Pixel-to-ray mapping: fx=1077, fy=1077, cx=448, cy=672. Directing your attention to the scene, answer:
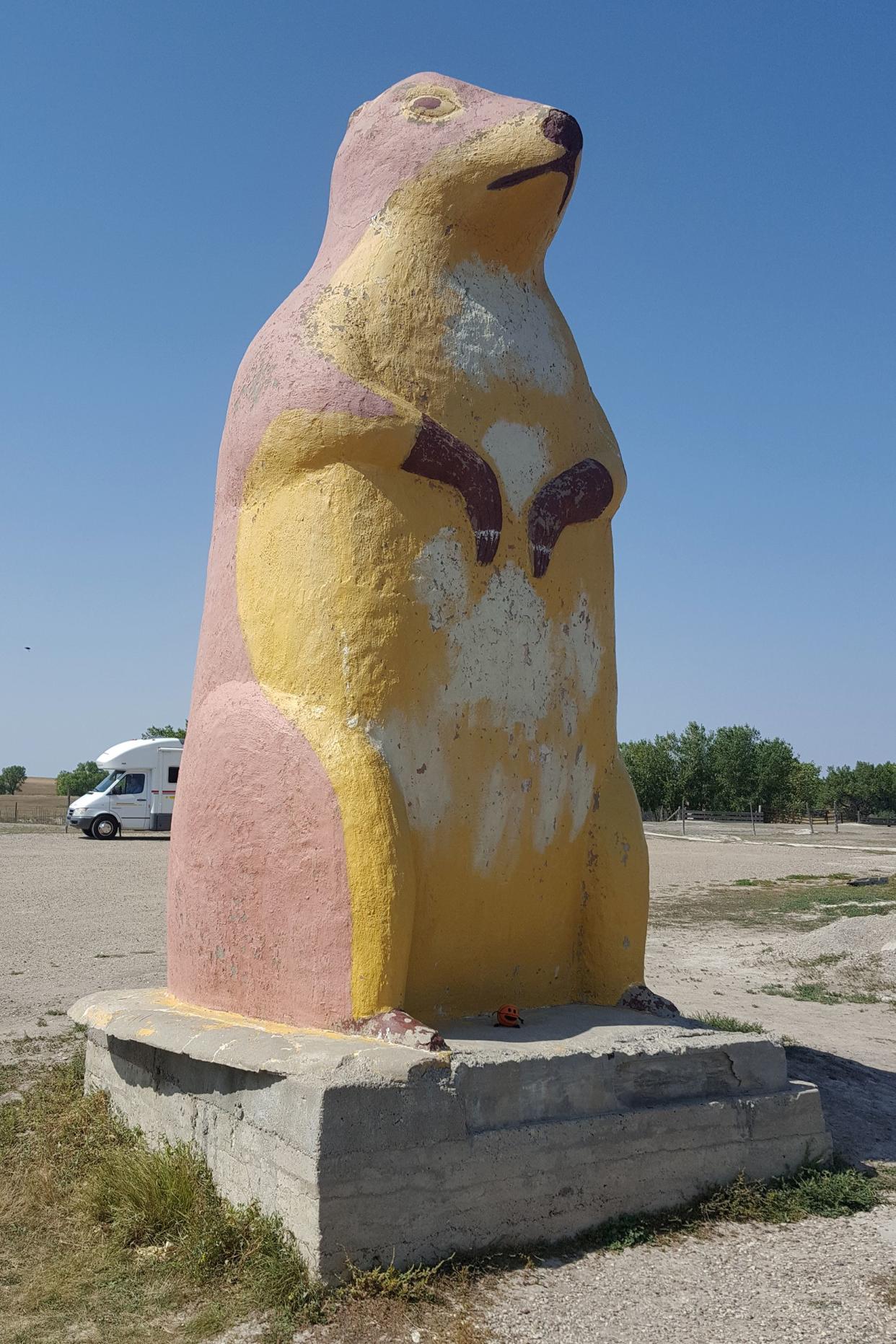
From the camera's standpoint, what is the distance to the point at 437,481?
489 centimetres

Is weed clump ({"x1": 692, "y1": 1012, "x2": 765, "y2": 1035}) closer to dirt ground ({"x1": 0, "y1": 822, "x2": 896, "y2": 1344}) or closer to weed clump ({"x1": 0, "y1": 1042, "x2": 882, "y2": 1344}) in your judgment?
dirt ground ({"x1": 0, "y1": 822, "x2": 896, "y2": 1344})

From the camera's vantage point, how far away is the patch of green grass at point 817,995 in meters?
9.92

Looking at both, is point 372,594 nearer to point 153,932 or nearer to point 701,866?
point 153,932

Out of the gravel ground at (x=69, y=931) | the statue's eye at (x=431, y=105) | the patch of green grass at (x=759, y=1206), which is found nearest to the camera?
the patch of green grass at (x=759, y=1206)

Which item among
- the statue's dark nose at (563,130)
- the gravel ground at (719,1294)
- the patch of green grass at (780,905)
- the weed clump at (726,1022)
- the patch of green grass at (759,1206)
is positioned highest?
the statue's dark nose at (563,130)

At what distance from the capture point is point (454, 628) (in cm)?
484

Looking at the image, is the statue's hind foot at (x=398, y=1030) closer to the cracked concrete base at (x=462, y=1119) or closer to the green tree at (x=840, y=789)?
the cracked concrete base at (x=462, y=1119)

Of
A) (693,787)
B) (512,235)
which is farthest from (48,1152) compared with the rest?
(693,787)

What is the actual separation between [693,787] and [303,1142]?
59948mm

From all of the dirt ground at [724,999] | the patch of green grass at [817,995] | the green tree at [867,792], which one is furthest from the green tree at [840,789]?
the patch of green grass at [817,995]

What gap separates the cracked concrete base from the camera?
12.3ft

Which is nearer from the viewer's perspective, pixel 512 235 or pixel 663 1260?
pixel 663 1260

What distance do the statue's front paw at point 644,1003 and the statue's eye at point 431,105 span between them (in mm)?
4451

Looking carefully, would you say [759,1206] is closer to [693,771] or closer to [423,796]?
[423,796]
